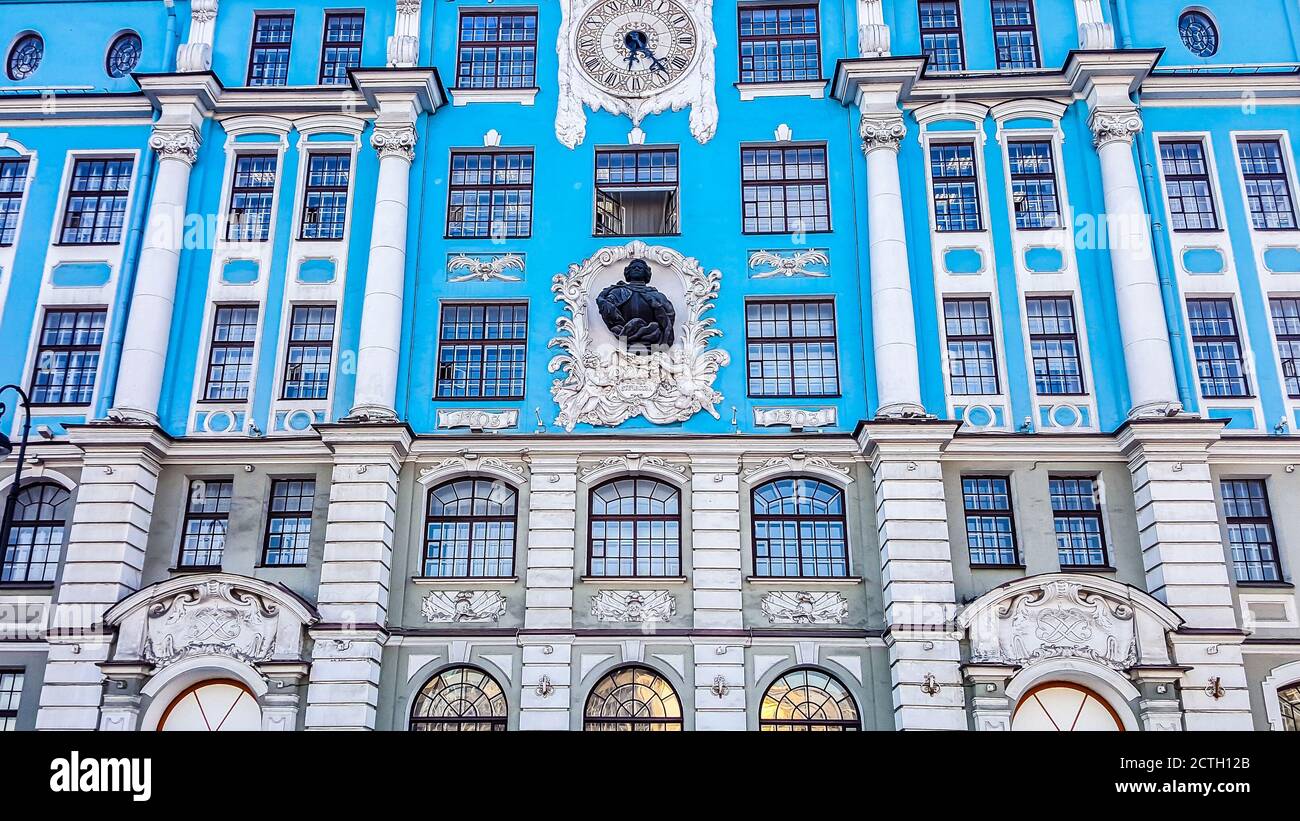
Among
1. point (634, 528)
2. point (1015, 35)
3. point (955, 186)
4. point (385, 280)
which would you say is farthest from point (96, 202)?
point (1015, 35)

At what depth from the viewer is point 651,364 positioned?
85.7 feet

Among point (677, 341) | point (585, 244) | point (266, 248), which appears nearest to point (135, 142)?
point (266, 248)

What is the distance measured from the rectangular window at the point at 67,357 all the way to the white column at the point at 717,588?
14904mm

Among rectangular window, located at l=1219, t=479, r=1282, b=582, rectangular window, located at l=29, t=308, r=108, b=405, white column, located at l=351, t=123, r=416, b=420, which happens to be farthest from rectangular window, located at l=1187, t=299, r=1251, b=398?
rectangular window, located at l=29, t=308, r=108, b=405

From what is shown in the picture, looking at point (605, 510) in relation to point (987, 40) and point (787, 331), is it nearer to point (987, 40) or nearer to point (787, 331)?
point (787, 331)

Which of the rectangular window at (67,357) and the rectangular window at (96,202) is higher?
the rectangular window at (96,202)

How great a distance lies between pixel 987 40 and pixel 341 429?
19.0 m

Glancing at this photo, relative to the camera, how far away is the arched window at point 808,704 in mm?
23516

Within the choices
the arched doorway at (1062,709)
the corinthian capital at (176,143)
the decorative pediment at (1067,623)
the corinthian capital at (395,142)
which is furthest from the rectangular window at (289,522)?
the arched doorway at (1062,709)

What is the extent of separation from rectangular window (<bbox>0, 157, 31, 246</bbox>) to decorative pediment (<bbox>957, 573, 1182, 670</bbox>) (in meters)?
25.0

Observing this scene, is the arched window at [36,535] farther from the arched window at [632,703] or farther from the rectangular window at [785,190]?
the rectangular window at [785,190]

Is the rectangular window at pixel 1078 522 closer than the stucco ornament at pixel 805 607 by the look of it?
No

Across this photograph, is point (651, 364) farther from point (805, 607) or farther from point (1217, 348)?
point (1217, 348)

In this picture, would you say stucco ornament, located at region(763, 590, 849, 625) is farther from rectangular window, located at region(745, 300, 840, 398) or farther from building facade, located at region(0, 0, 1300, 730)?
rectangular window, located at region(745, 300, 840, 398)
